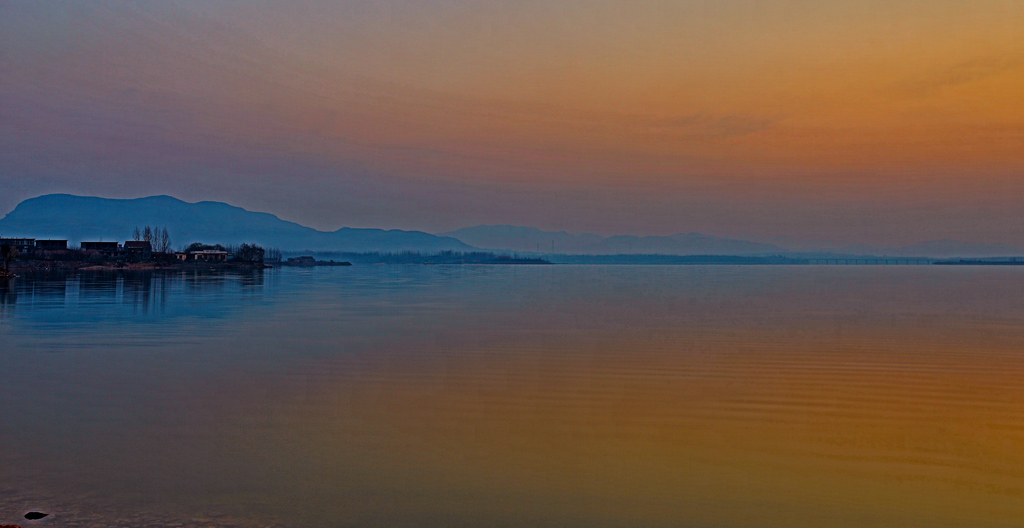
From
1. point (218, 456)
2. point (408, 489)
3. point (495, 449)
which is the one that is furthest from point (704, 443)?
point (218, 456)

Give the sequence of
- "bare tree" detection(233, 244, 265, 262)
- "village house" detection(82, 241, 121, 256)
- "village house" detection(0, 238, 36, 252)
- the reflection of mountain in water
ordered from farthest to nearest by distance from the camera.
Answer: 1. "bare tree" detection(233, 244, 265, 262)
2. "village house" detection(82, 241, 121, 256)
3. "village house" detection(0, 238, 36, 252)
4. the reflection of mountain in water

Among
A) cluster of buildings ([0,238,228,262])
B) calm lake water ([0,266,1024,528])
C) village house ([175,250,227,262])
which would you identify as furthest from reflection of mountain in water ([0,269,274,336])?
village house ([175,250,227,262])

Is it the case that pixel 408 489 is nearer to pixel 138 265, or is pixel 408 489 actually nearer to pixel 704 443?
pixel 704 443

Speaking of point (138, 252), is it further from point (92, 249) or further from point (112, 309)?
point (112, 309)

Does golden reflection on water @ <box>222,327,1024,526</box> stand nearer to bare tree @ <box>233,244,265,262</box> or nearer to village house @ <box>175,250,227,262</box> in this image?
bare tree @ <box>233,244,265,262</box>

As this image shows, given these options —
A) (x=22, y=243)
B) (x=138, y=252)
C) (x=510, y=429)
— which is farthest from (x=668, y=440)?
(x=22, y=243)

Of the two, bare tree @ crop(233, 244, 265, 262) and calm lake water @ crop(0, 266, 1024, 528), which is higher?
bare tree @ crop(233, 244, 265, 262)

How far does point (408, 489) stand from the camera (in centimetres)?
A: 903

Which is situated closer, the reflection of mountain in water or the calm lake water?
the calm lake water

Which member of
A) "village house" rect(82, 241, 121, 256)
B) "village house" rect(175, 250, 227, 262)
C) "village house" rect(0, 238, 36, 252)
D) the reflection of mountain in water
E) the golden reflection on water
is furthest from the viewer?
"village house" rect(175, 250, 227, 262)

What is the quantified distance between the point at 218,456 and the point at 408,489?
11.1 feet

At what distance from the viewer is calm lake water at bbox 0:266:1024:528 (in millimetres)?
8461

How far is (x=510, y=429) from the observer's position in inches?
483

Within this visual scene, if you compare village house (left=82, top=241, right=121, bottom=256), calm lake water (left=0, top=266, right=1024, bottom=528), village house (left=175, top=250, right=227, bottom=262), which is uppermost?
village house (left=82, top=241, right=121, bottom=256)
